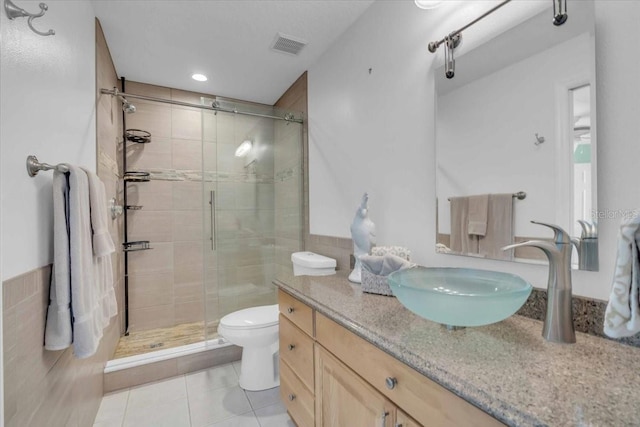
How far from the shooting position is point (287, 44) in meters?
2.24

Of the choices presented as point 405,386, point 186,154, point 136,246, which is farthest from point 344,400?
point 186,154

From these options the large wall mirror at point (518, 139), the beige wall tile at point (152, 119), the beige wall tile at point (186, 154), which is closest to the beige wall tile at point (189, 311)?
the beige wall tile at point (186, 154)

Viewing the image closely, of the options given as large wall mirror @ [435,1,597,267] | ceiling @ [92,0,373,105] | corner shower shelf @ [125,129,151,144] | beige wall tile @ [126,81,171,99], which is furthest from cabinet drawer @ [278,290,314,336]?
beige wall tile @ [126,81,171,99]

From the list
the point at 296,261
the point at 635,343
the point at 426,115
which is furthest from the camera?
the point at 296,261

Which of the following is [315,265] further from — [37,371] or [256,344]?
[37,371]

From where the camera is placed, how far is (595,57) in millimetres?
917

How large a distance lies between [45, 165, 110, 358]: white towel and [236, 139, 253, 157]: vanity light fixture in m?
1.38

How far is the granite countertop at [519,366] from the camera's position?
1.86 feet

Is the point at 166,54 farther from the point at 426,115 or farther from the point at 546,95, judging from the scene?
the point at 546,95

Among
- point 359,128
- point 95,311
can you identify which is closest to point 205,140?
point 359,128

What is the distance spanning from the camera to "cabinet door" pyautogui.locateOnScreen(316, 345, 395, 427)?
3.05 ft

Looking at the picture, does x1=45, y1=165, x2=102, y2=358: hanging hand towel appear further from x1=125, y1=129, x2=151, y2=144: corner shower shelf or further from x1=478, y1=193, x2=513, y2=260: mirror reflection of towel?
x1=125, y1=129, x2=151, y2=144: corner shower shelf

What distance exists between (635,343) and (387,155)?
49.3 inches

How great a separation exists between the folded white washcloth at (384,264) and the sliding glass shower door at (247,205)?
4.42 ft
